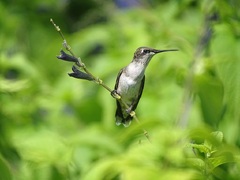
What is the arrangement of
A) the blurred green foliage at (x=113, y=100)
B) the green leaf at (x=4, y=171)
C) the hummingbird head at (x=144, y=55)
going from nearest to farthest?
the blurred green foliage at (x=113, y=100) → the green leaf at (x=4, y=171) → the hummingbird head at (x=144, y=55)

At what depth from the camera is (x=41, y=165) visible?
10.1 feet

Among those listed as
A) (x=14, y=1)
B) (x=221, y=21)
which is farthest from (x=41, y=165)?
(x=14, y=1)

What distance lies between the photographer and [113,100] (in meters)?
5.47

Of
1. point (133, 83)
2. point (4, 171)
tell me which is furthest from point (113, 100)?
point (4, 171)

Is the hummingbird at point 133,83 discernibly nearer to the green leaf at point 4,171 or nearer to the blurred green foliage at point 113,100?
→ the blurred green foliage at point 113,100

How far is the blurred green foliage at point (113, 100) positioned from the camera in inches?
75.4

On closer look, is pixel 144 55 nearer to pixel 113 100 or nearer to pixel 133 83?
pixel 133 83

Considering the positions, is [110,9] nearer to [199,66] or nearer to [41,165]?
[199,66]

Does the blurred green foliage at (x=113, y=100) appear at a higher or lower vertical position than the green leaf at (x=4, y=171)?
higher

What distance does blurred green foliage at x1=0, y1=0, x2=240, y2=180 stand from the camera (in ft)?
6.28

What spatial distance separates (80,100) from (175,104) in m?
1.38

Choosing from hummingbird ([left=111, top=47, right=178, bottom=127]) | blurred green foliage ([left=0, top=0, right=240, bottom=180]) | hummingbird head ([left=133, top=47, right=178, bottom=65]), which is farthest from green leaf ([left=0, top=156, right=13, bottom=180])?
hummingbird head ([left=133, top=47, right=178, bottom=65])

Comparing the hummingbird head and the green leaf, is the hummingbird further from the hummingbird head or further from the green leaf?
the green leaf

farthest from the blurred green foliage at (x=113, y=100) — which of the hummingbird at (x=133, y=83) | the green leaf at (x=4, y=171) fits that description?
the hummingbird at (x=133, y=83)
